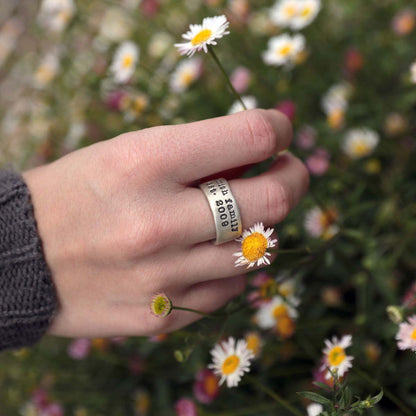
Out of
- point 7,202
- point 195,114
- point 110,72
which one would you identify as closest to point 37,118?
point 110,72

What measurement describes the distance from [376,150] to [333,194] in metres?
0.18

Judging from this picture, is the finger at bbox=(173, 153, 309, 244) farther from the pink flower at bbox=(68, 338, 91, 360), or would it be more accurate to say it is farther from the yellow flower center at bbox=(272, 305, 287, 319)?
the pink flower at bbox=(68, 338, 91, 360)

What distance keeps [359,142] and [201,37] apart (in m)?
0.60

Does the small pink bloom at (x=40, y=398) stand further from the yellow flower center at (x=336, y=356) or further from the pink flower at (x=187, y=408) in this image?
the yellow flower center at (x=336, y=356)

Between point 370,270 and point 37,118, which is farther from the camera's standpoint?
point 37,118

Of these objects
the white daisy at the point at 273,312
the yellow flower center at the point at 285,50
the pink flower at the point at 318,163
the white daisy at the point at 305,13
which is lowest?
the white daisy at the point at 273,312

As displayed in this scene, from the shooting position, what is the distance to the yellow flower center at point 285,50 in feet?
3.61

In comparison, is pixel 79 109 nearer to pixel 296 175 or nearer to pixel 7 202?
pixel 7 202

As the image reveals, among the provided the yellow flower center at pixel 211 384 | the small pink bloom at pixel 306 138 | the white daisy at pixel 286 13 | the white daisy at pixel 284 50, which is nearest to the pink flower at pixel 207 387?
the yellow flower center at pixel 211 384

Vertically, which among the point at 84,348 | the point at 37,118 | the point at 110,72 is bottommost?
the point at 84,348

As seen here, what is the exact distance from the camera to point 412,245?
986 millimetres

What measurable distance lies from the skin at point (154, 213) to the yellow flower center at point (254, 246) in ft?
0.10

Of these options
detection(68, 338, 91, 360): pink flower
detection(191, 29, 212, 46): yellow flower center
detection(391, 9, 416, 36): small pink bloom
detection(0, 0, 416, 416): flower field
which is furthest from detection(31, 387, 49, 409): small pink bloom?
detection(391, 9, 416, 36): small pink bloom

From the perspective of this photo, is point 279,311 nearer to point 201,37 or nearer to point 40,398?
point 201,37
